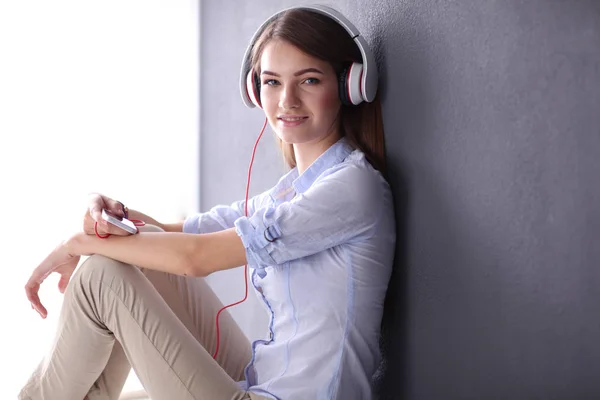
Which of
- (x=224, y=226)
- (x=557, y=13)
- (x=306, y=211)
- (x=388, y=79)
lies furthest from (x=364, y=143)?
(x=557, y=13)

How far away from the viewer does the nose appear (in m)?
1.61

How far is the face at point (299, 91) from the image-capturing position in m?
1.60

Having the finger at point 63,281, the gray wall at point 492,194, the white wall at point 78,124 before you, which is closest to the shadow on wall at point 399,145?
the gray wall at point 492,194

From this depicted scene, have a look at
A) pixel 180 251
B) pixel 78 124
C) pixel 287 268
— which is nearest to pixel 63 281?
pixel 180 251

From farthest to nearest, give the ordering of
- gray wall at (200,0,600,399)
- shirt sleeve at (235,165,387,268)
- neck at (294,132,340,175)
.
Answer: neck at (294,132,340,175) → shirt sleeve at (235,165,387,268) → gray wall at (200,0,600,399)

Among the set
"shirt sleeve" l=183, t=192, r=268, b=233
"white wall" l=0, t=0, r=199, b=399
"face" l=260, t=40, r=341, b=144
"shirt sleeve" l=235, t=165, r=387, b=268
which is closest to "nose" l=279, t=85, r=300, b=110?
"face" l=260, t=40, r=341, b=144

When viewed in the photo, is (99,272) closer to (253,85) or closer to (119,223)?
(119,223)

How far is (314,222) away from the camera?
4.77 ft

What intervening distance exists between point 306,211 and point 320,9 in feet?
1.54

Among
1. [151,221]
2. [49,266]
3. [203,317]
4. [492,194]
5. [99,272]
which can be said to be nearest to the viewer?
[492,194]

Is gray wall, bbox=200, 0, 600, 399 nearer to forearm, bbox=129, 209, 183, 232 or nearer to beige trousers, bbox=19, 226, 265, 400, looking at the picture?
beige trousers, bbox=19, 226, 265, 400

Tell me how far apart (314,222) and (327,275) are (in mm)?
131

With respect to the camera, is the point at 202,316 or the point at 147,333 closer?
the point at 147,333

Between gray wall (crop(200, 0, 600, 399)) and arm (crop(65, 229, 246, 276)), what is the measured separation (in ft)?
1.23
